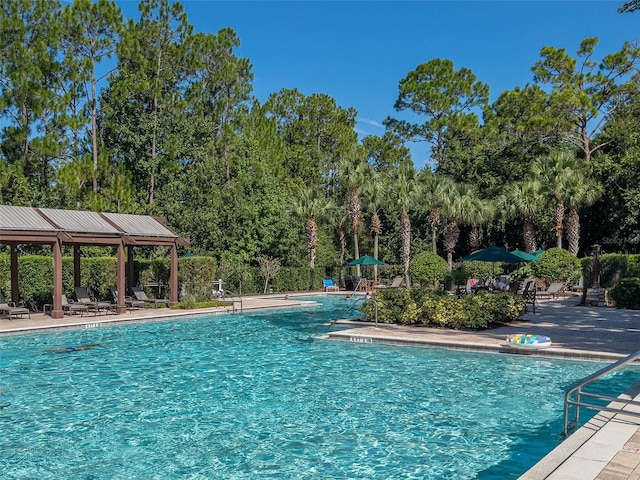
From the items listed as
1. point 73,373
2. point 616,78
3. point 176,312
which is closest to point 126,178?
point 176,312

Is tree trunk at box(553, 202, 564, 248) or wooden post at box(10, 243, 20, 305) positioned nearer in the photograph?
wooden post at box(10, 243, 20, 305)

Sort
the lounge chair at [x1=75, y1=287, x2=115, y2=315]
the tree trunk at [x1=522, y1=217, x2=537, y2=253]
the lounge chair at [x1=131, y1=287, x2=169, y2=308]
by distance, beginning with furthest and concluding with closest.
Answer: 1. the tree trunk at [x1=522, y1=217, x2=537, y2=253]
2. the lounge chair at [x1=131, y1=287, x2=169, y2=308]
3. the lounge chair at [x1=75, y1=287, x2=115, y2=315]

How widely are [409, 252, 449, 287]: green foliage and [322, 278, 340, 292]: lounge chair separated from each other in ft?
15.1

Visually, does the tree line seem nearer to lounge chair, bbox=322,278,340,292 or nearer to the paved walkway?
lounge chair, bbox=322,278,340,292

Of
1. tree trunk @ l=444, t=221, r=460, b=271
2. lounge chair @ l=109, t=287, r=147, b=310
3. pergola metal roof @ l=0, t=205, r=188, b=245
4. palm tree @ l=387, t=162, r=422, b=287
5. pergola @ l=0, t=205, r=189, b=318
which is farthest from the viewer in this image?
tree trunk @ l=444, t=221, r=460, b=271

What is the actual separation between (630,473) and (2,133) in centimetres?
3579

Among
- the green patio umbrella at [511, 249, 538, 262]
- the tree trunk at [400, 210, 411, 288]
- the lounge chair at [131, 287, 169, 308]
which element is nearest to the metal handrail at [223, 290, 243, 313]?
the lounge chair at [131, 287, 169, 308]

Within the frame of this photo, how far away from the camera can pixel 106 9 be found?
35188mm

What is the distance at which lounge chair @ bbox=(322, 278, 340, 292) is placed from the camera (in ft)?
110

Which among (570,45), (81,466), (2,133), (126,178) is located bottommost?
(81,466)

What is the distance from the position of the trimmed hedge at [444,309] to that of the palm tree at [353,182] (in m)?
19.0

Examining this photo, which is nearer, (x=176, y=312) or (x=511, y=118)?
(x=176, y=312)

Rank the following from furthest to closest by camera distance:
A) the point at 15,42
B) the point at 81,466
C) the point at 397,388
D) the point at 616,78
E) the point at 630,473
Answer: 1. the point at 616,78
2. the point at 15,42
3. the point at 397,388
4. the point at 81,466
5. the point at 630,473

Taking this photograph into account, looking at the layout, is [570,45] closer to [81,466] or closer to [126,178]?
[126,178]
